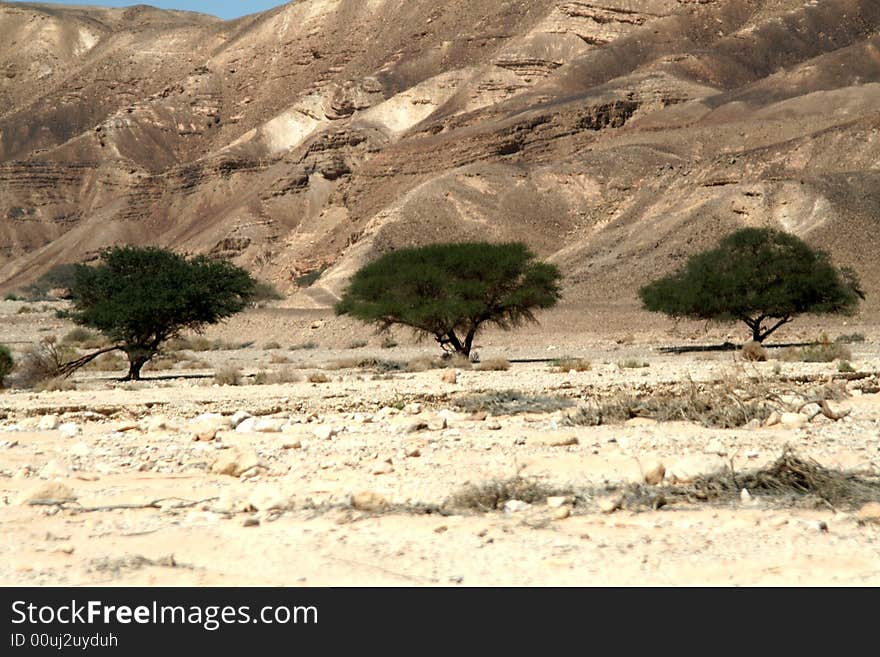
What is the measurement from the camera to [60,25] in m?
162

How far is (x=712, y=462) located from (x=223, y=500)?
3865 mm

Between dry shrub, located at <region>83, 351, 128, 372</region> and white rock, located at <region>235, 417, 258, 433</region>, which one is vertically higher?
white rock, located at <region>235, 417, 258, 433</region>

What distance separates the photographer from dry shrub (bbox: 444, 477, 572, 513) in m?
7.89

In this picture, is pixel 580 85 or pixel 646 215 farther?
pixel 580 85

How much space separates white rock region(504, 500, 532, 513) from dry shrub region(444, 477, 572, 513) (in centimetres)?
6

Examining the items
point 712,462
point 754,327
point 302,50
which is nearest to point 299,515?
point 712,462

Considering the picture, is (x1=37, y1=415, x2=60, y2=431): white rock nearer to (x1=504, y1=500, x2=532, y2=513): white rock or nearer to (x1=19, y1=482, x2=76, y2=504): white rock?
(x1=19, y1=482, x2=76, y2=504): white rock

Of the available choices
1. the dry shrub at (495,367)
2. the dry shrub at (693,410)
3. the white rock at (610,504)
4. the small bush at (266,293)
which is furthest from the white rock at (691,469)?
the small bush at (266,293)

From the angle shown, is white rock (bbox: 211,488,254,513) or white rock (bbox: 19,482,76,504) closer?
white rock (bbox: 211,488,254,513)

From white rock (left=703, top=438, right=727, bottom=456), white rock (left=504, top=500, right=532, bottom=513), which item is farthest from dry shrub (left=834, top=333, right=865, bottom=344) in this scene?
white rock (left=504, top=500, right=532, bottom=513)

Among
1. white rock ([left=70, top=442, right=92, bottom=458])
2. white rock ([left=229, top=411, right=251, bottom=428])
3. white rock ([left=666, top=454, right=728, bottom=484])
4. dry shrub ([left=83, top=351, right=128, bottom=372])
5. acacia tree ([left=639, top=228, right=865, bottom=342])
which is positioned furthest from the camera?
dry shrub ([left=83, top=351, right=128, bottom=372])

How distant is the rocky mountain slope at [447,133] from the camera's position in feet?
192

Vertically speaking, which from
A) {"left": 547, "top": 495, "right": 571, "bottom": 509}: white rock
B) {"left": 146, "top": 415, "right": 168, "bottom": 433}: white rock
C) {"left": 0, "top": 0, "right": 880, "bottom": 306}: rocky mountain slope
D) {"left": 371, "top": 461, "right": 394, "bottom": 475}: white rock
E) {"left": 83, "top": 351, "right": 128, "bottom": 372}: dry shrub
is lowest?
{"left": 83, "top": 351, "right": 128, "bottom": 372}: dry shrub

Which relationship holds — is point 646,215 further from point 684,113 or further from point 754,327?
point 754,327
